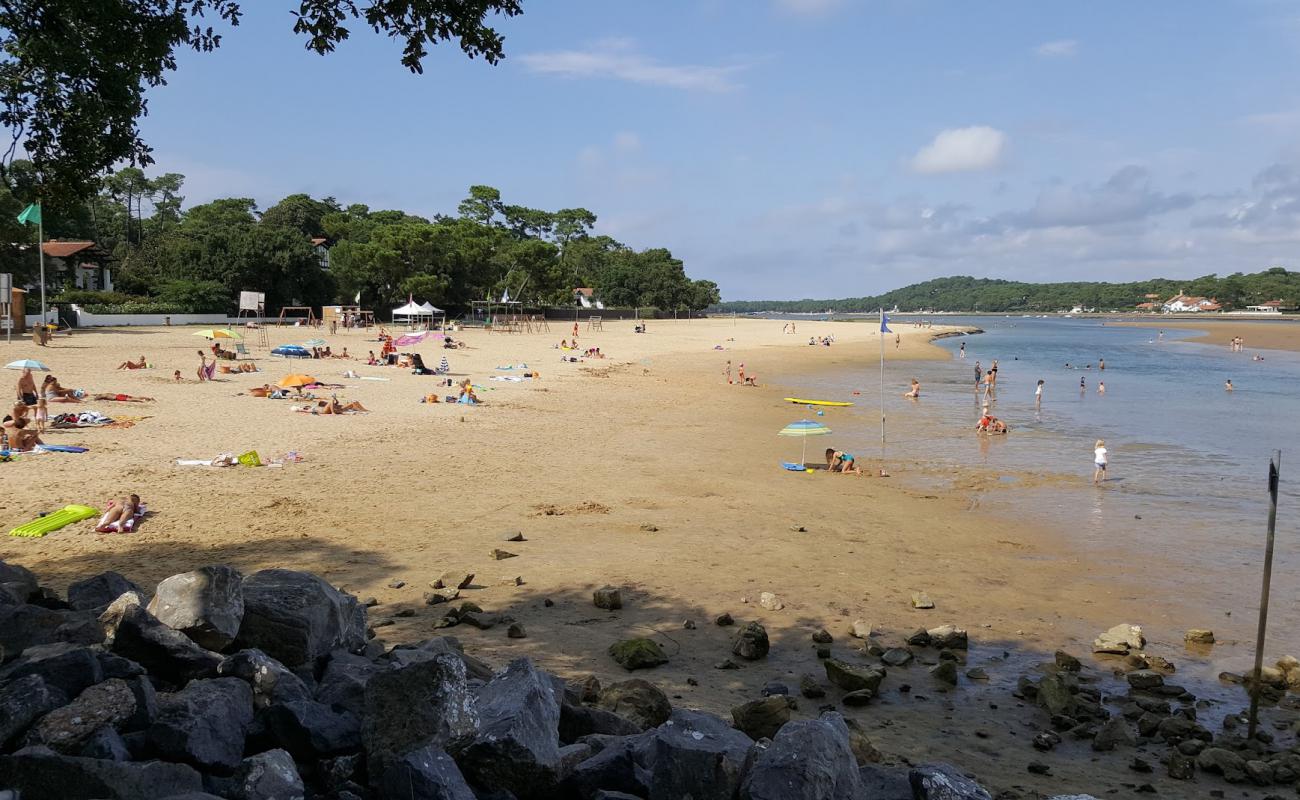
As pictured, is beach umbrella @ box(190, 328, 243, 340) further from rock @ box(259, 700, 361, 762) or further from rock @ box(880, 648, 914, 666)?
rock @ box(259, 700, 361, 762)

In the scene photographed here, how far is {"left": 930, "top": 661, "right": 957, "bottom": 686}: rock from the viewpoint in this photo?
8422mm

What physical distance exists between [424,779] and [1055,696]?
610 centimetres

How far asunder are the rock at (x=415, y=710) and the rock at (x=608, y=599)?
5.07 metres

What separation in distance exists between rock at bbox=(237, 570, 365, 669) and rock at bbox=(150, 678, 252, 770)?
0.96 meters

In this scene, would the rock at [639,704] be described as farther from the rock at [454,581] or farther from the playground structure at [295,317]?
the playground structure at [295,317]

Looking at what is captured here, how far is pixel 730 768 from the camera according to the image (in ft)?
15.1

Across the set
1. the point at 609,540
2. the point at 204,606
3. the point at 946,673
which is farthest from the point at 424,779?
the point at 609,540

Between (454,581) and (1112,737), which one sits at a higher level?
(454,581)

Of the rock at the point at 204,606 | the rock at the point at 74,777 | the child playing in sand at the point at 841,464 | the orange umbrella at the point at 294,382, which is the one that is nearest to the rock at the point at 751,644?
the rock at the point at 204,606

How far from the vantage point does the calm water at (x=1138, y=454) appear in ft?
45.1

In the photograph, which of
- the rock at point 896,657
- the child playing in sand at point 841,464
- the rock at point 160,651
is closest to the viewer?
the rock at point 160,651

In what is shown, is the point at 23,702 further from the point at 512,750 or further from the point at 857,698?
the point at 857,698

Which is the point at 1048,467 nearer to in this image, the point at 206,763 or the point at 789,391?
the point at 789,391

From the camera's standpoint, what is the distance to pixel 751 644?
8.70 metres
